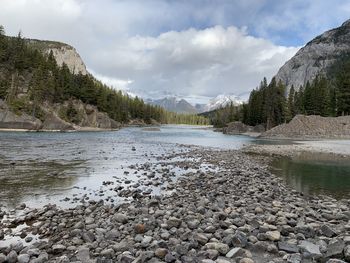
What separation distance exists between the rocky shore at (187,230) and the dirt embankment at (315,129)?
74.7m

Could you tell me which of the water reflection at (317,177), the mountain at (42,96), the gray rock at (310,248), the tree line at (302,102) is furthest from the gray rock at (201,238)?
the tree line at (302,102)

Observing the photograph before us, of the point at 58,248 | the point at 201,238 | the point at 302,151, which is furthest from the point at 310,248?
the point at 302,151

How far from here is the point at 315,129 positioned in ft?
293

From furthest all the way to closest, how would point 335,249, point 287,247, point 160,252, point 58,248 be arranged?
1. point 58,248
2. point 287,247
3. point 160,252
4. point 335,249

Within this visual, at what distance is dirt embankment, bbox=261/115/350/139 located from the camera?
8469 cm

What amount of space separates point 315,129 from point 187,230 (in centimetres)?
8655

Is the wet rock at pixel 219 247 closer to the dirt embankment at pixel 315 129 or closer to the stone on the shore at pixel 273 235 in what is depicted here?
the stone on the shore at pixel 273 235

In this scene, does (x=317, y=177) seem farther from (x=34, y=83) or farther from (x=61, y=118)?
(x=34, y=83)

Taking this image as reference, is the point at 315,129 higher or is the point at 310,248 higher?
the point at 315,129

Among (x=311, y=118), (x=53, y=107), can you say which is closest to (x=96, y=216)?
(x=311, y=118)

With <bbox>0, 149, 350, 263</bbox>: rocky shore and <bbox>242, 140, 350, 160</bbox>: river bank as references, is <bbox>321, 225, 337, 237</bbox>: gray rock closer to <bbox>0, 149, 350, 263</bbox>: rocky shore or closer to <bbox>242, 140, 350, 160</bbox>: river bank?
<bbox>0, 149, 350, 263</bbox>: rocky shore

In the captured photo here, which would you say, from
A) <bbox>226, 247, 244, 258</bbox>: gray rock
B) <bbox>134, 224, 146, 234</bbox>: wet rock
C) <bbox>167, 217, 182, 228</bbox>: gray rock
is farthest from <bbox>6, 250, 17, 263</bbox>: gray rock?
<bbox>226, 247, 244, 258</bbox>: gray rock

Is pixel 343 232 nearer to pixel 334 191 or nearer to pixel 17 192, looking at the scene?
pixel 334 191

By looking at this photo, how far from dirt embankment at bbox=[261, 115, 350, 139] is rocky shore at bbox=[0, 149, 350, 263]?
245ft
